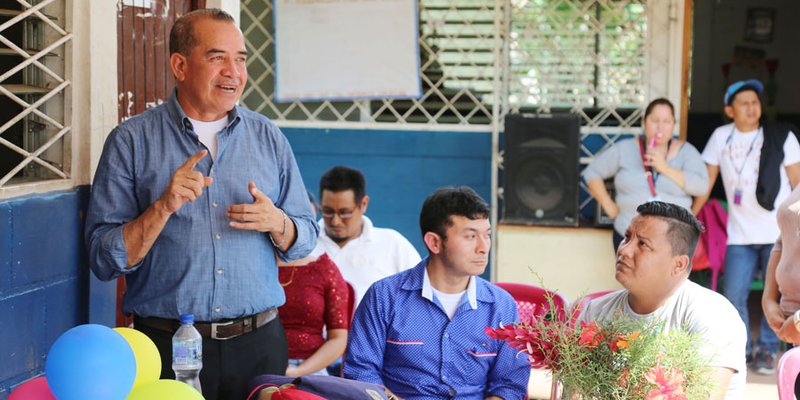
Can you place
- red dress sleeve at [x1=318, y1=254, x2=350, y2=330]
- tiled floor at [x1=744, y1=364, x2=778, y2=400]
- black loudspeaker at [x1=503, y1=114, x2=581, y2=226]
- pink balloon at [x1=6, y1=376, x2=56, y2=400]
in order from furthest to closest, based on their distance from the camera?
black loudspeaker at [x1=503, y1=114, x2=581, y2=226]
tiled floor at [x1=744, y1=364, x2=778, y2=400]
red dress sleeve at [x1=318, y1=254, x2=350, y2=330]
pink balloon at [x1=6, y1=376, x2=56, y2=400]

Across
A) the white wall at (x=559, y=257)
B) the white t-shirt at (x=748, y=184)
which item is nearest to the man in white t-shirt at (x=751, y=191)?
the white t-shirt at (x=748, y=184)

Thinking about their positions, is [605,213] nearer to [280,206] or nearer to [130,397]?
[280,206]

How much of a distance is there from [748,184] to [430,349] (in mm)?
3465

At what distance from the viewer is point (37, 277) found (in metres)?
2.91

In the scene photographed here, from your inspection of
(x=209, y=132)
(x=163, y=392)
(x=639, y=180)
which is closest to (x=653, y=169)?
(x=639, y=180)

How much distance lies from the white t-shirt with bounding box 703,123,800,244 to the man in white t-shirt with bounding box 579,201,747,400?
290 centimetres

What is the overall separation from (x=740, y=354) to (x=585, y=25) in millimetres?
4039

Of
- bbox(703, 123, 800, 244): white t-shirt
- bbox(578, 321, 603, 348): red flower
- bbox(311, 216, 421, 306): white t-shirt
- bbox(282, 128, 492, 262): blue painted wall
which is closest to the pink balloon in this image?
bbox(578, 321, 603, 348): red flower

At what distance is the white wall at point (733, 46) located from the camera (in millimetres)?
10320

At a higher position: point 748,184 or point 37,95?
point 37,95

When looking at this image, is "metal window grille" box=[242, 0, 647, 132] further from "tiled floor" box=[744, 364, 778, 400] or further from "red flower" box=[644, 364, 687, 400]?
"red flower" box=[644, 364, 687, 400]

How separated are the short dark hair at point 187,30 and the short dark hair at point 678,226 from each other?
53.7 inches

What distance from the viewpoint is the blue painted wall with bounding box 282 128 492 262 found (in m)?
6.70

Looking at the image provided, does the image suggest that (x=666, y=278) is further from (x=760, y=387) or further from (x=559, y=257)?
(x=559, y=257)
